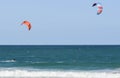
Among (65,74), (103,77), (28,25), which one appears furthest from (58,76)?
(28,25)

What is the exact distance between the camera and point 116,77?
33.6 metres

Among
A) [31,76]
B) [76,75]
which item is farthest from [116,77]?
[31,76]

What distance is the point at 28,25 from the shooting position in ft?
97.0

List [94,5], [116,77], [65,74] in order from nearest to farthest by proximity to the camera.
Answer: [94,5]
[116,77]
[65,74]

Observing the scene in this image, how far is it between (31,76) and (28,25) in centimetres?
618

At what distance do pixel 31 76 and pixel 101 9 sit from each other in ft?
26.0

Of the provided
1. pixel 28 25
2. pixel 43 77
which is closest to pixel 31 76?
pixel 43 77

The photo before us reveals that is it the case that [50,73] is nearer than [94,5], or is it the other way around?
[94,5]

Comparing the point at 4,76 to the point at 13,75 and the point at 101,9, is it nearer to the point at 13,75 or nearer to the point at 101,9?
the point at 13,75

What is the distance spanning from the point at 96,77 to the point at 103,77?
42 centimetres

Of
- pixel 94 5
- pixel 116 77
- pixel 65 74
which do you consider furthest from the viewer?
pixel 65 74

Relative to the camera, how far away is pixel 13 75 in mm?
35469

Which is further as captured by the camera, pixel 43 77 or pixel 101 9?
pixel 43 77

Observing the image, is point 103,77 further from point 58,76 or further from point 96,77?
point 58,76
